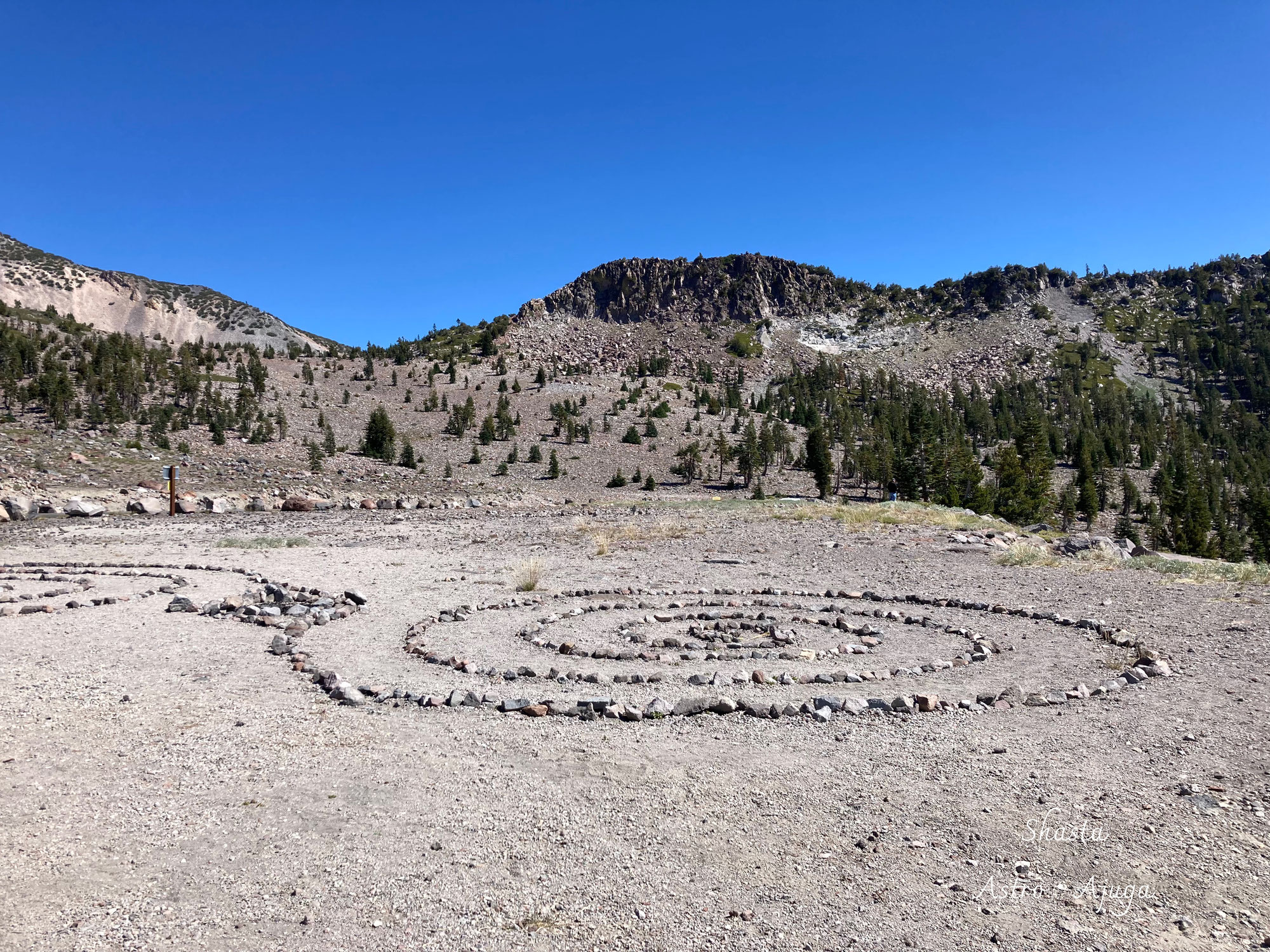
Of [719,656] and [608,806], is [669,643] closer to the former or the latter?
[719,656]

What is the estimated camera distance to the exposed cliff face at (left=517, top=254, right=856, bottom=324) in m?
166

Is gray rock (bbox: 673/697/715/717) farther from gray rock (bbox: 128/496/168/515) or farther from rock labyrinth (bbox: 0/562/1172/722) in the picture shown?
gray rock (bbox: 128/496/168/515)

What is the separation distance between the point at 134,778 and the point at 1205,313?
826 ft

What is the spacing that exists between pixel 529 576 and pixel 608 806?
10987 millimetres

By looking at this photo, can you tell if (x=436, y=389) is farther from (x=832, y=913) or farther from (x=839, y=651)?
(x=832, y=913)

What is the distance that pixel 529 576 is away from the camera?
16.8 metres

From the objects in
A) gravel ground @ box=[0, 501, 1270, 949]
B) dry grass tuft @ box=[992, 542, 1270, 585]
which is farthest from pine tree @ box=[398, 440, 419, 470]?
dry grass tuft @ box=[992, 542, 1270, 585]

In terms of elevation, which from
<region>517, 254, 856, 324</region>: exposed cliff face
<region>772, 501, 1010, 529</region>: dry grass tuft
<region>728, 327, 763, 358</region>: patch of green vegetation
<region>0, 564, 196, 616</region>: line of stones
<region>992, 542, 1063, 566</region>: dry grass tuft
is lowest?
<region>0, 564, 196, 616</region>: line of stones

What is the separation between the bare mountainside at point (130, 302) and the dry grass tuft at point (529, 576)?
462 ft

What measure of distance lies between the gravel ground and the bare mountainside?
486ft

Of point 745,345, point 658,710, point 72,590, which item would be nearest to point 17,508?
point 72,590

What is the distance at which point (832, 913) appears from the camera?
4582 millimetres

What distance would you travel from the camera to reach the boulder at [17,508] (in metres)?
29.2

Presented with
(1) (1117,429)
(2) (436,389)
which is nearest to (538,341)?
(2) (436,389)
